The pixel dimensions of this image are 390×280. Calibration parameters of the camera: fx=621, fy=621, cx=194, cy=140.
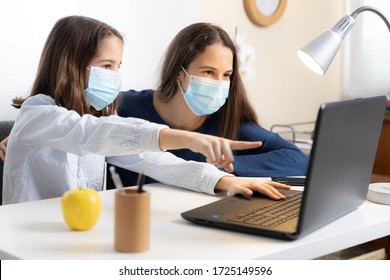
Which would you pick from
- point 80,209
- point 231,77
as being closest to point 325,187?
point 80,209

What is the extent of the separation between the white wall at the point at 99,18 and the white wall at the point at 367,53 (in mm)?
1145

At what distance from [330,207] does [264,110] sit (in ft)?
7.23

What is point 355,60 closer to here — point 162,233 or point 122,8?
point 122,8

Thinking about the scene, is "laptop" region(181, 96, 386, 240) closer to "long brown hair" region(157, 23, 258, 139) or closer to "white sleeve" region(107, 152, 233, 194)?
"white sleeve" region(107, 152, 233, 194)

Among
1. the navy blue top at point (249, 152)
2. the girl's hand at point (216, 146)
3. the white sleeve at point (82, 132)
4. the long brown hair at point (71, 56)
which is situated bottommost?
the navy blue top at point (249, 152)

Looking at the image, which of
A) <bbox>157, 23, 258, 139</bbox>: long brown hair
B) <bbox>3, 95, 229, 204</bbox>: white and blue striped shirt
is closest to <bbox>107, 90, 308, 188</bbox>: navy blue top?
<bbox>157, 23, 258, 139</bbox>: long brown hair

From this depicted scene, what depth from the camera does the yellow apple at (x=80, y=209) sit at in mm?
1122

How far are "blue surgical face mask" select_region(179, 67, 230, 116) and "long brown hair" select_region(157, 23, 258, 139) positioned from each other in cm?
5

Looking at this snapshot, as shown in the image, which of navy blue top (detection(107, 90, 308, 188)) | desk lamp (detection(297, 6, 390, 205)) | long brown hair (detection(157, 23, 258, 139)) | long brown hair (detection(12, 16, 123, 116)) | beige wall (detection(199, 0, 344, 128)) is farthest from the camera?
beige wall (detection(199, 0, 344, 128))

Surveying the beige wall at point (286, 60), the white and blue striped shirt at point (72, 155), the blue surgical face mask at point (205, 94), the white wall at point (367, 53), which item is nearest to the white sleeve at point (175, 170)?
the white and blue striped shirt at point (72, 155)

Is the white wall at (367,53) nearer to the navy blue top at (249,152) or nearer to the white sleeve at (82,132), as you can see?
the navy blue top at (249,152)

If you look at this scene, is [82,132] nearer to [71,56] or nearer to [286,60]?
[71,56]

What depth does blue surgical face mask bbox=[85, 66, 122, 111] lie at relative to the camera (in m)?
1.67

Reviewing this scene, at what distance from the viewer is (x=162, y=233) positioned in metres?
1.14
